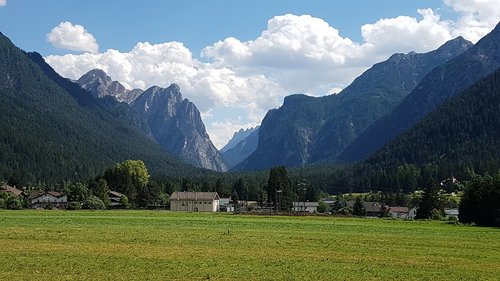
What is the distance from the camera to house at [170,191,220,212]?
169375 mm

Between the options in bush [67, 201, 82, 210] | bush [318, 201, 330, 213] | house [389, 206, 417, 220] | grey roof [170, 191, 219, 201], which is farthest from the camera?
bush [318, 201, 330, 213]

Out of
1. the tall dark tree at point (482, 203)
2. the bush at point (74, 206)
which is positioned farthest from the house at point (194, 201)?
the tall dark tree at point (482, 203)

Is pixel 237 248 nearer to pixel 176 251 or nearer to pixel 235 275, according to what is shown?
pixel 176 251

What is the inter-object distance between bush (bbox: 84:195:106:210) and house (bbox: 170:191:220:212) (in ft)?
100

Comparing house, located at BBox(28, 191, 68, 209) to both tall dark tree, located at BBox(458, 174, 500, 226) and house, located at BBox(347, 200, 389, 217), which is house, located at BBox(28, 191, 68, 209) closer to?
house, located at BBox(347, 200, 389, 217)

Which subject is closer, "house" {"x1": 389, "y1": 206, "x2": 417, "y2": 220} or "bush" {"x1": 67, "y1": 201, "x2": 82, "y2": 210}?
"bush" {"x1": 67, "y1": 201, "x2": 82, "y2": 210}

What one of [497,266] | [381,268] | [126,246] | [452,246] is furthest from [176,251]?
[452,246]

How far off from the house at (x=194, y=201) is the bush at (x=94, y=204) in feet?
100

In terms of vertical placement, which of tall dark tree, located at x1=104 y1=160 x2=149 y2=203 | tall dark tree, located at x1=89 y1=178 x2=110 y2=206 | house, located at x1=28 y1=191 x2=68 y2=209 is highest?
tall dark tree, located at x1=104 y1=160 x2=149 y2=203

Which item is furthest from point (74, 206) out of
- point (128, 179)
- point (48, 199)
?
point (128, 179)

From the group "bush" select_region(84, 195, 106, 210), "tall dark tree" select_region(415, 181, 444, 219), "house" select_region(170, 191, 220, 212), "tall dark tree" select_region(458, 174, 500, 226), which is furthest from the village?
"tall dark tree" select_region(458, 174, 500, 226)

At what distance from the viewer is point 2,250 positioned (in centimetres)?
3553

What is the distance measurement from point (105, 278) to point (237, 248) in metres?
15.2

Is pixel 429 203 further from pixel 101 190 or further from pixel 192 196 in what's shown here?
pixel 101 190
